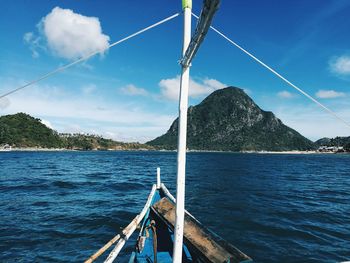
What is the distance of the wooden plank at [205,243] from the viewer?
766 cm

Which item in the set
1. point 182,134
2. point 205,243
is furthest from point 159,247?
point 182,134

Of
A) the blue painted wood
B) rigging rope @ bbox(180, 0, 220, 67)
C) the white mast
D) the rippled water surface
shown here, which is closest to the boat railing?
the blue painted wood

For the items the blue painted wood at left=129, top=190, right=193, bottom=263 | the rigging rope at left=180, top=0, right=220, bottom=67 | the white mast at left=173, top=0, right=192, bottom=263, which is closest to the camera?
the rigging rope at left=180, top=0, right=220, bottom=67

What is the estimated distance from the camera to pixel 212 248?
838 centimetres

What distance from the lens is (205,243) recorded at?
348 inches

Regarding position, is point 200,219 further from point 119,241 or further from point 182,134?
point 182,134

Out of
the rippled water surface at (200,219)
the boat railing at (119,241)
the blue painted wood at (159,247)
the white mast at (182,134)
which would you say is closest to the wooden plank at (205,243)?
the blue painted wood at (159,247)

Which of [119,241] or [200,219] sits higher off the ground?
[119,241]

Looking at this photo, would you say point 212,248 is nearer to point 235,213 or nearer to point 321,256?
point 321,256

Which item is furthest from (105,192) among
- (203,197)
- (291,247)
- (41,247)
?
(291,247)

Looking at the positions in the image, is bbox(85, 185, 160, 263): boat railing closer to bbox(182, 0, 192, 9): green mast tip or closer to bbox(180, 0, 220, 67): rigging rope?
bbox(180, 0, 220, 67): rigging rope

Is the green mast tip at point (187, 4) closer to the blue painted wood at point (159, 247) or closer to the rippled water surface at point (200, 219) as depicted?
the blue painted wood at point (159, 247)

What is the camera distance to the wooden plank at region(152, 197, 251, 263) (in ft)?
25.1

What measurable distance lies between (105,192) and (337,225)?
2456cm
